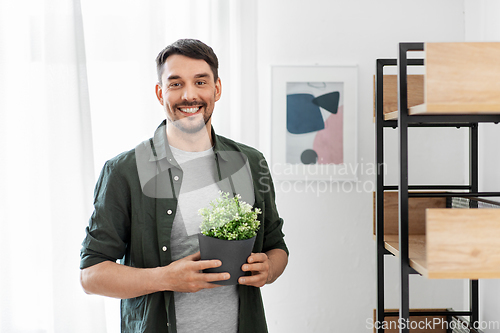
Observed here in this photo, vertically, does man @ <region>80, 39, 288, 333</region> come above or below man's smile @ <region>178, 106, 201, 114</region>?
below

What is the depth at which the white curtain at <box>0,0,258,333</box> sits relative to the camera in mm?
1388

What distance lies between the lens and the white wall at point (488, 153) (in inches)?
68.5

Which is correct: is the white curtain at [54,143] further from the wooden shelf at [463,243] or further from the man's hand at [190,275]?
the wooden shelf at [463,243]

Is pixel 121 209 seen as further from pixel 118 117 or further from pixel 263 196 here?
pixel 118 117

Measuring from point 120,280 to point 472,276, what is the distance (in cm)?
96

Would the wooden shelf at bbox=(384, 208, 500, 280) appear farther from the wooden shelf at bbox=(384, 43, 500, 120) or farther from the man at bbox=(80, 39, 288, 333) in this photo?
the man at bbox=(80, 39, 288, 333)

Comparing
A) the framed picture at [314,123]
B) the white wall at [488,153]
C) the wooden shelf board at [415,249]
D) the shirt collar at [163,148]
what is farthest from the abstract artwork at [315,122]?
the shirt collar at [163,148]

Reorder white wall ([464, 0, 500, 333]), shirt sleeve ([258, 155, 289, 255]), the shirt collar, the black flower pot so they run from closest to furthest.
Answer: the black flower pot, the shirt collar, shirt sleeve ([258, 155, 289, 255]), white wall ([464, 0, 500, 333])

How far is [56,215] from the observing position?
1.43 metres

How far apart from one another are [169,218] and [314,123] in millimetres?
1151

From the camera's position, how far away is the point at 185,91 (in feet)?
3.77

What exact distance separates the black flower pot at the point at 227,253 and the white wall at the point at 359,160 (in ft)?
3.63

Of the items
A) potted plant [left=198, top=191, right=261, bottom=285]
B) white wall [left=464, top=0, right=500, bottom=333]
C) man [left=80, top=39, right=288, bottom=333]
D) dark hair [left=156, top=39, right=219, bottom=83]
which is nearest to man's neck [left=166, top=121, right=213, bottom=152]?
man [left=80, top=39, right=288, bottom=333]

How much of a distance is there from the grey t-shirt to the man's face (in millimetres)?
125
